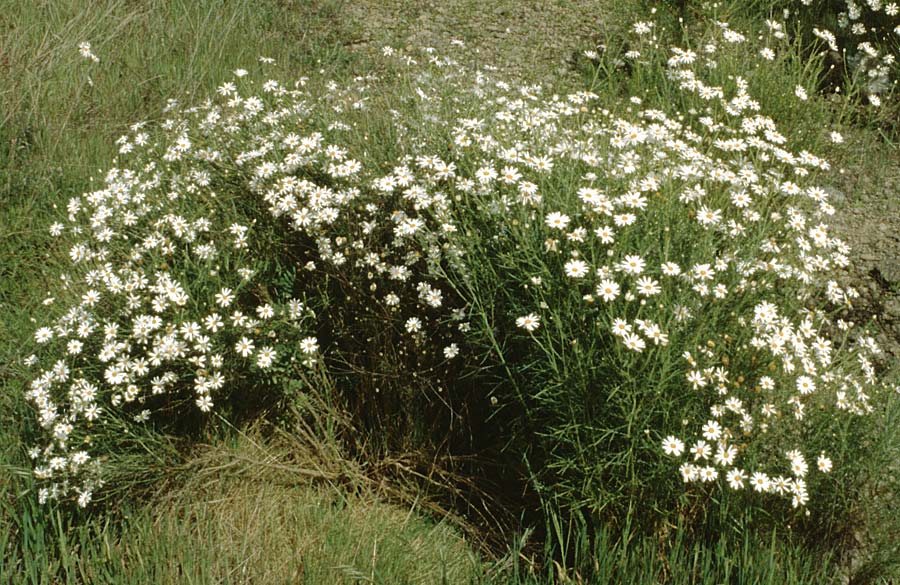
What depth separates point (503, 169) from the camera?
9.78ft

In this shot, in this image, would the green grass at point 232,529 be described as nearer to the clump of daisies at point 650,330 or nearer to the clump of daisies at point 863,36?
the clump of daisies at point 650,330

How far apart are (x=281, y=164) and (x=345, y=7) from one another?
3.03m

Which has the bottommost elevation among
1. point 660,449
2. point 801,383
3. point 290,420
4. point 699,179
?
point 290,420

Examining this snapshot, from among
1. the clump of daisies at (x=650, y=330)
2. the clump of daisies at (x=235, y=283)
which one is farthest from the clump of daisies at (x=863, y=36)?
the clump of daisies at (x=235, y=283)

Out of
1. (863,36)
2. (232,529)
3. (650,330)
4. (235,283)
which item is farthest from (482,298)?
(863,36)

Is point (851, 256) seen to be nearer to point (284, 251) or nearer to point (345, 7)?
point (284, 251)

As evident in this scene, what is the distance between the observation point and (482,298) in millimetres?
2838

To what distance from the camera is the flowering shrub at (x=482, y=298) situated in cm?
259

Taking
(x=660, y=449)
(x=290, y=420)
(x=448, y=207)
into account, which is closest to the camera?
(x=660, y=449)

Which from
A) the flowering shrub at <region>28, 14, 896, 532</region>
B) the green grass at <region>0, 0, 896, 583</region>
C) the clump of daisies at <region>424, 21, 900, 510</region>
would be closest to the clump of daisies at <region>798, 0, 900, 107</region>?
the flowering shrub at <region>28, 14, 896, 532</region>

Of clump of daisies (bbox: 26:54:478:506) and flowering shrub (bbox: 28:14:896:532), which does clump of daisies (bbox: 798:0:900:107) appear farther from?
clump of daisies (bbox: 26:54:478:506)

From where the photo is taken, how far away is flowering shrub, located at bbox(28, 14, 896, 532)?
259cm

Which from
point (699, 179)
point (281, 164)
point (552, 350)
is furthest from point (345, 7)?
point (552, 350)

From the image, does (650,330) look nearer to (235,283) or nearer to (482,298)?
(482,298)
